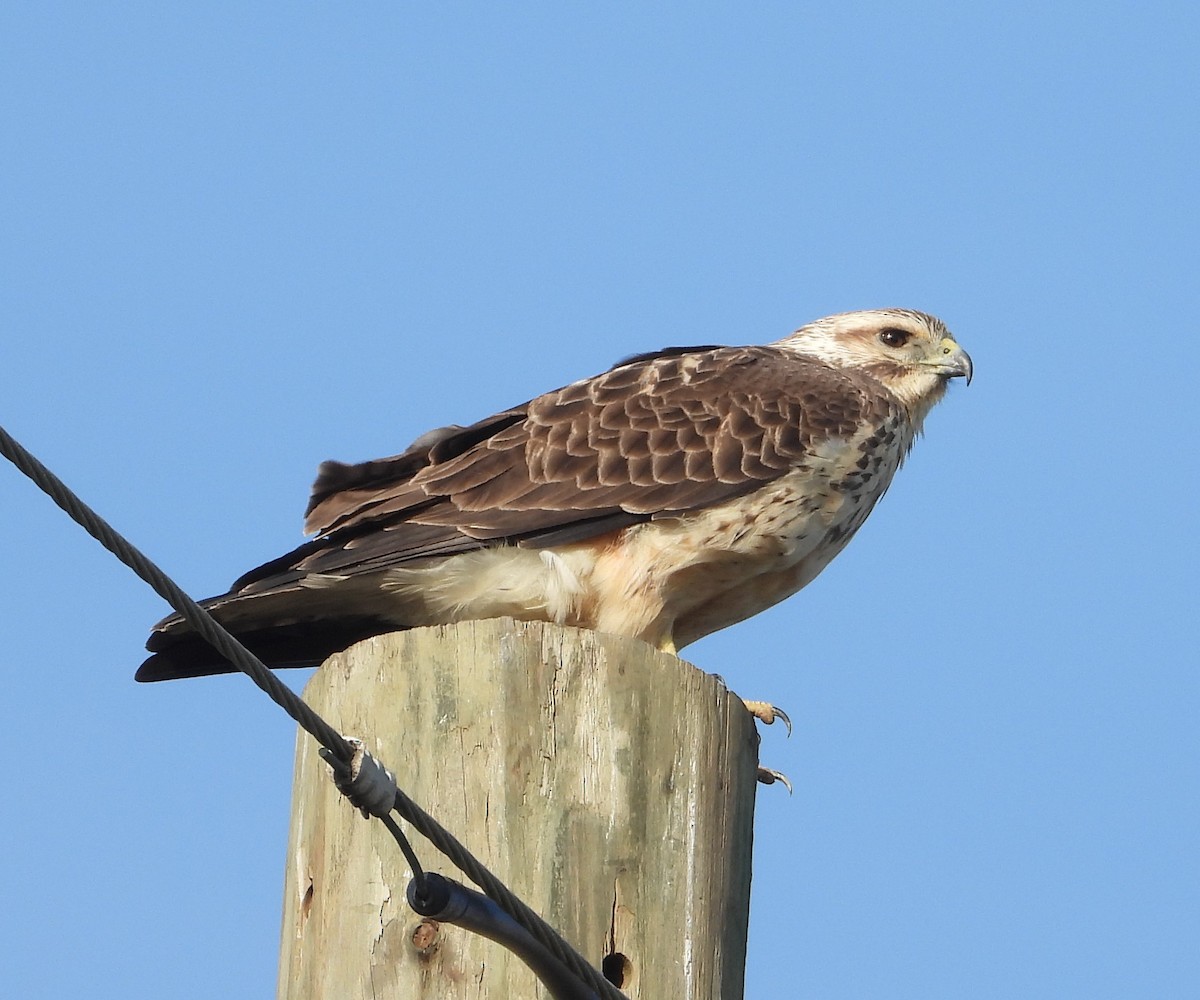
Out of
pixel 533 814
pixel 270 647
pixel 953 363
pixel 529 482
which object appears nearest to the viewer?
pixel 533 814

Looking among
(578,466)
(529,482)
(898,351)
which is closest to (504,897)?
(529,482)

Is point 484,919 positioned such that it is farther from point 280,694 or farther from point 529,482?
point 529,482

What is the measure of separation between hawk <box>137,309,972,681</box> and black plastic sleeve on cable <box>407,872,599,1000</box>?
2.65m

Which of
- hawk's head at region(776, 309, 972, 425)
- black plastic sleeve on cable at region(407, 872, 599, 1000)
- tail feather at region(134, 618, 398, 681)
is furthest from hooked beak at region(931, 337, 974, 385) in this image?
black plastic sleeve on cable at region(407, 872, 599, 1000)

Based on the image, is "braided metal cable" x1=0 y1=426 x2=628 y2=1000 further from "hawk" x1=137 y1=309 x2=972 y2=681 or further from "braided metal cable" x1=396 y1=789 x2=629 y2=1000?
"hawk" x1=137 y1=309 x2=972 y2=681

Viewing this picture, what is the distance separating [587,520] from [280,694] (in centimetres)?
332

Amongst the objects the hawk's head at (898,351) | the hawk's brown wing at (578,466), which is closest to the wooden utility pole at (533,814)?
the hawk's brown wing at (578,466)

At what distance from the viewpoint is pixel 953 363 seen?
8352 mm

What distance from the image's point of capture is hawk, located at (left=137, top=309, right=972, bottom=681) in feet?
20.9

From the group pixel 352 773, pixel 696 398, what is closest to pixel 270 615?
pixel 696 398

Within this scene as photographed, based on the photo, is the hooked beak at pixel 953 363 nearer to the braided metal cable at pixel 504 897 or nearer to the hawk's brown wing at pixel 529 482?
the hawk's brown wing at pixel 529 482

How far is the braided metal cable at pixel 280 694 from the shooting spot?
316 cm

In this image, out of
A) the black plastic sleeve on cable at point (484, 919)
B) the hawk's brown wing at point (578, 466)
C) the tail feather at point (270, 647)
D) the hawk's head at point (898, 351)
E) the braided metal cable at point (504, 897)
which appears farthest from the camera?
the hawk's head at point (898, 351)

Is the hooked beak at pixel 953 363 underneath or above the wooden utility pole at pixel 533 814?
above
